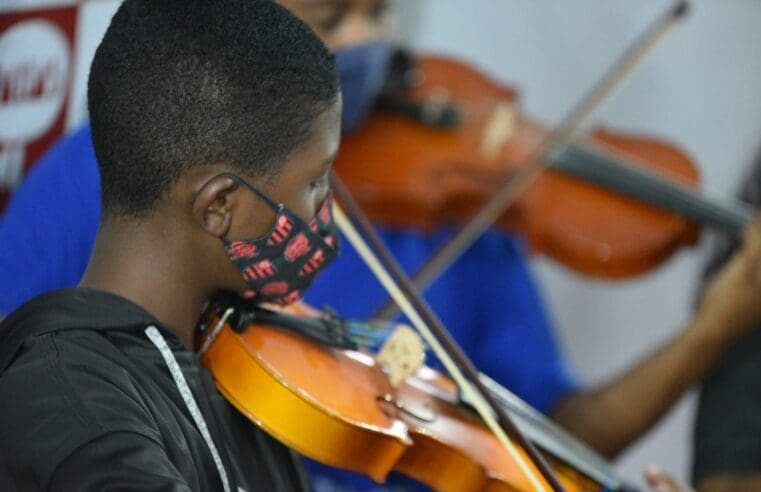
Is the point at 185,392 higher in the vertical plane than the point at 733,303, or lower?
higher

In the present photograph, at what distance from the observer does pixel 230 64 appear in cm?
88

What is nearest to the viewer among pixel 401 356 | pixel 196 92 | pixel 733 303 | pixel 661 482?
pixel 196 92

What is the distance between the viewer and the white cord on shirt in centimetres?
89

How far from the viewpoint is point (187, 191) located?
0.90 meters

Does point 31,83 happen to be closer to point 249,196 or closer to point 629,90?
point 249,196

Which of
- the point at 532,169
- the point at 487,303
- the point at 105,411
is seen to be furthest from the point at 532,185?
the point at 105,411

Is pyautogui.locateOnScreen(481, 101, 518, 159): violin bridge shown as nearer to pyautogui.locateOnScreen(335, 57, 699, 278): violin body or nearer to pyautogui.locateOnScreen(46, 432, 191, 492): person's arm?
pyautogui.locateOnScreen(335, 57, 699, 278): violin body

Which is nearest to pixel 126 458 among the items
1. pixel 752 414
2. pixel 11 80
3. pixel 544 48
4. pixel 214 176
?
pixel 214 176

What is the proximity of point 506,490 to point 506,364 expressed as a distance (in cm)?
57

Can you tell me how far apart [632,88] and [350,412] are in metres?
1.61

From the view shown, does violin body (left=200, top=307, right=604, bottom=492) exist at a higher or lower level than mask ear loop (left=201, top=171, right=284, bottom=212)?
lower

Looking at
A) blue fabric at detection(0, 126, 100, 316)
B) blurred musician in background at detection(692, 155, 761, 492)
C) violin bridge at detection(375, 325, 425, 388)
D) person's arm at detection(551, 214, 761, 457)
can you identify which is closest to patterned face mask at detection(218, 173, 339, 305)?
violin bridge at detection(375, 325, 425, 388)

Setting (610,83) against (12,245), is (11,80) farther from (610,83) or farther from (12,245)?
(610,83)

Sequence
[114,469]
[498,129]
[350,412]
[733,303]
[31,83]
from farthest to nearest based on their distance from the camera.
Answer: [498,129] < [733,303] < [31,83] < [350,412] < [114,469]
